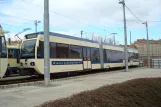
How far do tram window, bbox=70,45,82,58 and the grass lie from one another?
10015 millimetres

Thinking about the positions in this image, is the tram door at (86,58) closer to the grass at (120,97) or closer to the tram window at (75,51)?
the tram window at (75,51)

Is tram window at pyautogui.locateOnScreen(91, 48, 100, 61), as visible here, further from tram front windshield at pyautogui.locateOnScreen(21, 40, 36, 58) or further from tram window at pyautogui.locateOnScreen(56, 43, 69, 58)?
tram front windshield at pyautogui.locateOnScreen(21, 40, 36, 58)

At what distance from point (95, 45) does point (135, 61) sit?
18.6 metres

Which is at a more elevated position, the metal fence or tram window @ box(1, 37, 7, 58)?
tram window @ box(1, 37, 7, 58)

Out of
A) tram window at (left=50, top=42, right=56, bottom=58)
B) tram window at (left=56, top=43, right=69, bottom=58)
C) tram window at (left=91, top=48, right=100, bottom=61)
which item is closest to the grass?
tram window at (left=50, top=42, right=56, bottom=58)

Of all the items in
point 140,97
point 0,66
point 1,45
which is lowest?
point 140,97

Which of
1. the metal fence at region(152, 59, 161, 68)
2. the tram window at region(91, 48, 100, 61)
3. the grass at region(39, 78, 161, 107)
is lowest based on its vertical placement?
the grass at region(39, 78, 161, 107)

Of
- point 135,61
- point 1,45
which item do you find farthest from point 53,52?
point 135,61

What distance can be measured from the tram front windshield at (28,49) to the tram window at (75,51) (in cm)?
425

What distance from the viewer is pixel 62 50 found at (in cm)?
2191

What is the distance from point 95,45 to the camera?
2933cm

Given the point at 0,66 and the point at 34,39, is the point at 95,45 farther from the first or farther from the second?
the point at 0,66

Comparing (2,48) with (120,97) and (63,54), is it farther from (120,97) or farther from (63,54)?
(120,97)

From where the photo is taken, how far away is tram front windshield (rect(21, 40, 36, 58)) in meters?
19.7
